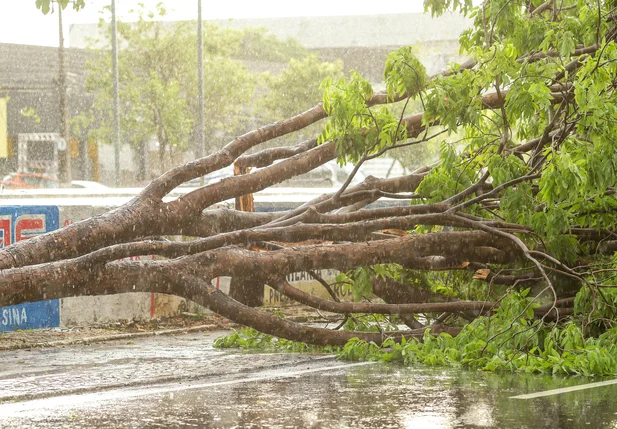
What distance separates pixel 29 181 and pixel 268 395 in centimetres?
4022

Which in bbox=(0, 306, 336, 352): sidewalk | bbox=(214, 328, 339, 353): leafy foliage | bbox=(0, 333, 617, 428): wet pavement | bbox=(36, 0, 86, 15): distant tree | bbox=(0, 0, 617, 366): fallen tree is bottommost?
bbox=(0, 306, 336, 352): sidewalk

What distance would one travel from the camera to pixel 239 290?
12.3m

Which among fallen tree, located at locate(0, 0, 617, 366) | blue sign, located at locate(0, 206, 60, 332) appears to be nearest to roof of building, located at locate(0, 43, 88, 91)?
blue sign, located at locate(0, 206, 60, 332)

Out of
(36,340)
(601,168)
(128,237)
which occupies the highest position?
(601,168)

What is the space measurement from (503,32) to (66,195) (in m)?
12.9

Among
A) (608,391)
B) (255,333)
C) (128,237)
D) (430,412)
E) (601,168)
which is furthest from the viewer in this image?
(255,333)

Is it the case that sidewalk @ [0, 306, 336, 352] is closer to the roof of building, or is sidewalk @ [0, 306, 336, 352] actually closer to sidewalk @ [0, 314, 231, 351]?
sidewalk @ [0, 314, 231, 351]

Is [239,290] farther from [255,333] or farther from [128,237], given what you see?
[128,237]

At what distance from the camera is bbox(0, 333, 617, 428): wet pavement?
25.5 feet

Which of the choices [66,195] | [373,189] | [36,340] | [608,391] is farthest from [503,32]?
[66,195]

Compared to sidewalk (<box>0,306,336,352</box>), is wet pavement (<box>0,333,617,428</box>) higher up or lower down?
higher up

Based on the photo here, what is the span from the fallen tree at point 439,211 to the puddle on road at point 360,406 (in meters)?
1.25

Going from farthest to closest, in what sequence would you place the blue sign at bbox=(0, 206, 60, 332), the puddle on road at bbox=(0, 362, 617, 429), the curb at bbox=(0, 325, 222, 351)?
the blue sign at bbox=(0, 206, 60, 332) → the curb at bbox=(0, 325, 222, 351) → the puddle on road at bbox=(0, 362, 617, 429)

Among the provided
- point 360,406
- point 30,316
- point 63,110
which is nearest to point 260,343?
point 30,316
